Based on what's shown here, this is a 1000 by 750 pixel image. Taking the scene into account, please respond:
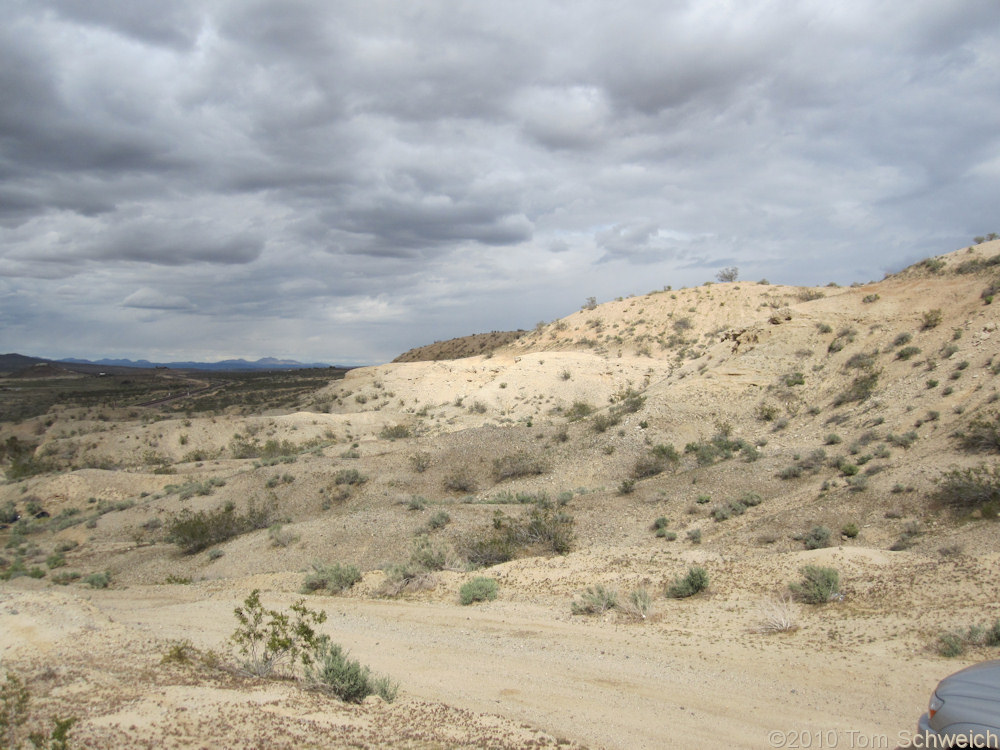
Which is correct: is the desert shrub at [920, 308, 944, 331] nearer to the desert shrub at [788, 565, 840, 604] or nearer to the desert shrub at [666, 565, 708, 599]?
the desert shrub at [788, 565, 840, 604]

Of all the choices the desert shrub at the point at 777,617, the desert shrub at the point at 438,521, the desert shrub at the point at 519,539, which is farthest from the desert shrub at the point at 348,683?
the desert shrub at the point at 438,521

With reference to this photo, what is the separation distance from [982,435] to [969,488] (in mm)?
2486

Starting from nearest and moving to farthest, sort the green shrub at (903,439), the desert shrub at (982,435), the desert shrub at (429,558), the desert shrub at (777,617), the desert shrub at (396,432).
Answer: the desert shrub at (777,617), the desert shrub at (982,435), the desert shrub at (429,558), the green shrub at (903,439), the desert shrub at (396,432)

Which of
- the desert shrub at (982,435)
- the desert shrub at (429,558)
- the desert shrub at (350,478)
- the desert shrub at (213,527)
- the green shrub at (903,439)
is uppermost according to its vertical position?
the desert shrub at (982,435)

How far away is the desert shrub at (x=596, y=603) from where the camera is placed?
972 centimetres

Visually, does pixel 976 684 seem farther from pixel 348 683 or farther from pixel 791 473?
pixel 791 473

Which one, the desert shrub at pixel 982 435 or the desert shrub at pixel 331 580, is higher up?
the desert shrub at pixel 982 435

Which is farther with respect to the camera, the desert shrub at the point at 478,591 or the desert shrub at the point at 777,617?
the desert shrub at the point at 478,591

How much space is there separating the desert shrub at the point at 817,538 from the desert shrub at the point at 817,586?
2264mm

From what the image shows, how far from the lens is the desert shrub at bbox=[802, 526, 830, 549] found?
11797 millimetres

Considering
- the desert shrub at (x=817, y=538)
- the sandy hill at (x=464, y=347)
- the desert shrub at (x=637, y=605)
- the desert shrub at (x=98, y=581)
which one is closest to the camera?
the desert shrub at (x=637, y=605)

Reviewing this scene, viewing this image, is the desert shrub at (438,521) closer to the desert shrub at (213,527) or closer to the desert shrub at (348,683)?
the desert shrub at (213,527)

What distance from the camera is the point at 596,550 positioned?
43.7ft

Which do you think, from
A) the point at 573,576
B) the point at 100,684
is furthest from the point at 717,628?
the point at 100,684
